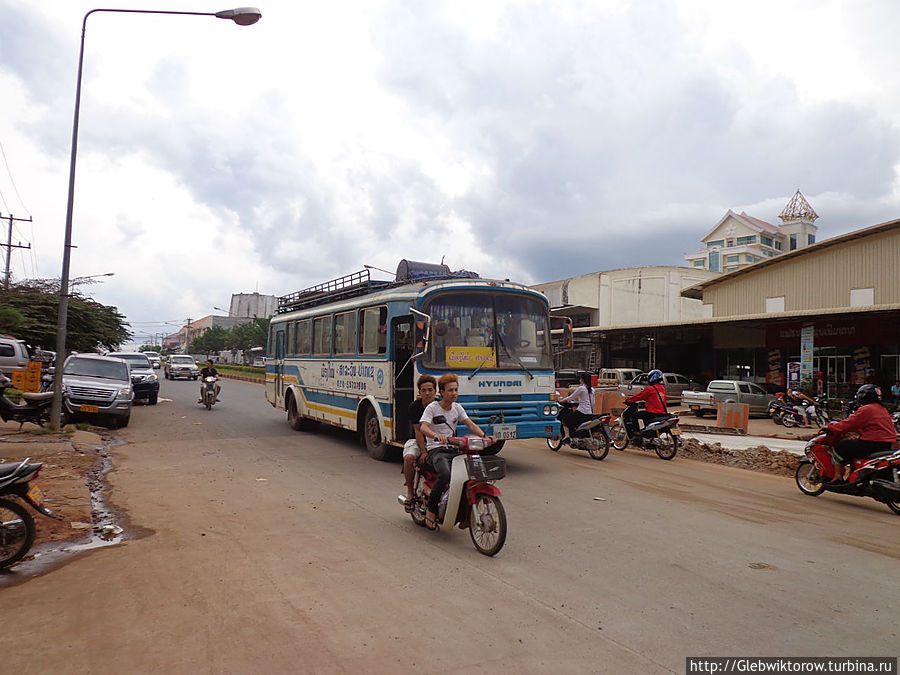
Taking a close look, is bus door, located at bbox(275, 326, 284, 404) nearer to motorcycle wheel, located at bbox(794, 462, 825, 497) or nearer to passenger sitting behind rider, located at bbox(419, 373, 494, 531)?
passenger sitting behind rider, located at bbox(419, 373, 494, 531)

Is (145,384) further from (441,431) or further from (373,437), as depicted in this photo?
(441,431)

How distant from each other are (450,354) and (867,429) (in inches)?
215

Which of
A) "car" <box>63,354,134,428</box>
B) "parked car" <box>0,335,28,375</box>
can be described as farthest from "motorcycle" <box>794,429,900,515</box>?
"parked car" <box>0,335,28,375</box>

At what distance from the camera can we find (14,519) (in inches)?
181

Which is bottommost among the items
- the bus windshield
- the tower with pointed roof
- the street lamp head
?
the bus windshield

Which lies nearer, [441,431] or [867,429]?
[441,431]

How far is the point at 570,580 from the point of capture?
14.9ft

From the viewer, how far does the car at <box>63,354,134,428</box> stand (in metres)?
13.4

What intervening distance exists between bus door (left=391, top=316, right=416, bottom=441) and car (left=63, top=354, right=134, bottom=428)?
301 inches

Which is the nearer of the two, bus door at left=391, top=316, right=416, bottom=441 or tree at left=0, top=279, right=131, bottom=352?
bus door at left=391, top=316, right=416, bottom=441

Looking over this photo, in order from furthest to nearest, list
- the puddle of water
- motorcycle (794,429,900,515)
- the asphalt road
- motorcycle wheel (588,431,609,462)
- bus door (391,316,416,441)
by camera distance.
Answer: motorcycle wheel (588,431,609,462)
bus door (391,316,416,441)
motorcycle (794,429,900,515)
the puddle of water
the asphalt road

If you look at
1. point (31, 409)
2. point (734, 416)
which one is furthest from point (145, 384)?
point (734, 416)

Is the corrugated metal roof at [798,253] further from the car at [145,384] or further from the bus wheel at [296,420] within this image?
the car at [145,384]

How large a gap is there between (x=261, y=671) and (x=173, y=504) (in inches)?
169
